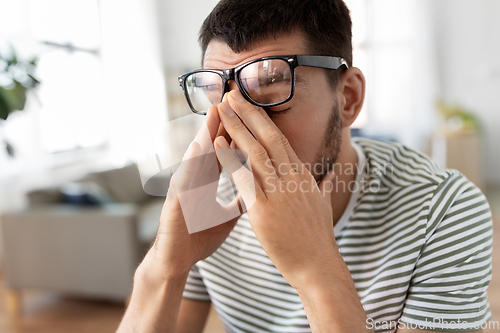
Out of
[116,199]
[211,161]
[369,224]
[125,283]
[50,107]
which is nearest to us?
[211,161]

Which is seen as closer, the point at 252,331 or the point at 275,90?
the point at 275,90

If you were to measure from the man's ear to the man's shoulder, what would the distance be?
0.37 ft

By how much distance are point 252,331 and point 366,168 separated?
19.8 inches

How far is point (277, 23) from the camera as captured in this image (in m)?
0.86

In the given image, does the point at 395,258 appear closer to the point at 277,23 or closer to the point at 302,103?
the point at 302,103

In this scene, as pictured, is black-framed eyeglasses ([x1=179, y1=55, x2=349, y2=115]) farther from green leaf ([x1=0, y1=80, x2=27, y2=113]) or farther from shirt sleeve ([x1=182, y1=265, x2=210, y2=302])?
green leaf ([x1=0, y1=80, x2=27, y2=113])

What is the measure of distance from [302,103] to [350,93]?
20cm

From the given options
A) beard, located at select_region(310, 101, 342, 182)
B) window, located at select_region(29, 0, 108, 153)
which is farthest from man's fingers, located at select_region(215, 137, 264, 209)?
window, located at select_region(29, 0, 108, 153)

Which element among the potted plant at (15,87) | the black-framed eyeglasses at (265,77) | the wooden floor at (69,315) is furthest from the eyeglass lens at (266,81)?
the wooden floor at (69,315)

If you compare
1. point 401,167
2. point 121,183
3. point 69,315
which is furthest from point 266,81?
point 121,183

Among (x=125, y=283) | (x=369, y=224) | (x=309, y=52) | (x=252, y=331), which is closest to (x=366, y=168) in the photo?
(x=369, y=224)

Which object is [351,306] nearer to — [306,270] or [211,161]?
[306,270]

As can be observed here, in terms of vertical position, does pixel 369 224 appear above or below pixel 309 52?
below

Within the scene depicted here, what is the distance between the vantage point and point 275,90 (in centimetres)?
83
